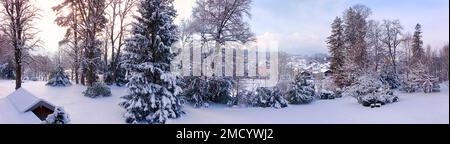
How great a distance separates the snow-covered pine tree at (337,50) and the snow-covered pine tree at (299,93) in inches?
120

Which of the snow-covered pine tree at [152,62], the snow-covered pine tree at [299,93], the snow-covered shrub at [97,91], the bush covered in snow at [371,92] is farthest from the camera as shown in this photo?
the snow-covered pine tree at [299,93]

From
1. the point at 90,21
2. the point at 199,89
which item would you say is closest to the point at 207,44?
the point at 199,89

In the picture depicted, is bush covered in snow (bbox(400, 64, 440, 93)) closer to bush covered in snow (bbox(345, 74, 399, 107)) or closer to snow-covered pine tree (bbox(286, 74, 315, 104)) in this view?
bush covered in snow (bbox(345, 74, 399, 107))

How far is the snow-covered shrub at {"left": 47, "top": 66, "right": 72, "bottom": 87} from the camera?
39.2 ft

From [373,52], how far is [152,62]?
11547mm

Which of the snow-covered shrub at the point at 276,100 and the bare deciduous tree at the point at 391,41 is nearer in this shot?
the snow-covered shrub at the point at 276,100

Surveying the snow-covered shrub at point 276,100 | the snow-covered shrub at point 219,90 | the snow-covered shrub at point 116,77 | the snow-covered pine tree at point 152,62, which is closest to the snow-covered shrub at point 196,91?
the snow-covered shrub at point 219,90

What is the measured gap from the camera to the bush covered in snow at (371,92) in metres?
12.1

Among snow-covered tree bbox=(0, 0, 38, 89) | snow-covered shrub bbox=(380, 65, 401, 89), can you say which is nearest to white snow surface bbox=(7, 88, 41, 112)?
snow-covered tree bbox=(0, 0, 38, 89)

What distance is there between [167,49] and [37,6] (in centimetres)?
371

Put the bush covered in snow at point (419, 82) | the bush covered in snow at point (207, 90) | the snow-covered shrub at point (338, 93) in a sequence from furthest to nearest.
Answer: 1. the snow-covered shrub at point (338, 93)
2. the bush covered in snow at point (419, 82)
3. the bush covered in snow at point (207, 90)

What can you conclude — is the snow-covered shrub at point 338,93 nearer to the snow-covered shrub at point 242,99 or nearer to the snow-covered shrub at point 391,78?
the snow-covered shrub at point 391,78

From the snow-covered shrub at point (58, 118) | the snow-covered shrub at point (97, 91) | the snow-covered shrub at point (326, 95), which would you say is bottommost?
the snow-covered shrub at point (326, 95)

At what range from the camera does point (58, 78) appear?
40.1ft
